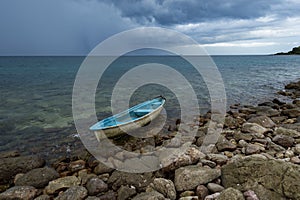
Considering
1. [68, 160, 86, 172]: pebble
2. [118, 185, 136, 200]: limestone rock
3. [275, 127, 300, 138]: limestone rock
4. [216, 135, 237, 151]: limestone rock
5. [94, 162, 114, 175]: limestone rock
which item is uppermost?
[275, 127, 300, 138]: limestone rock

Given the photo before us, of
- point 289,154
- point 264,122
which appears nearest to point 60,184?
point 289,154

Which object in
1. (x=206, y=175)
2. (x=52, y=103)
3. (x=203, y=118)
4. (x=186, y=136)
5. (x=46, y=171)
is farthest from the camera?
(x=52, y=103)

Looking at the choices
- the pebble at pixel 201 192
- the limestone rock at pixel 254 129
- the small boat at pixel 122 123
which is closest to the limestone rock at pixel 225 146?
the limestone rock at pixel 254 129

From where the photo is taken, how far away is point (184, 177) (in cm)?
571

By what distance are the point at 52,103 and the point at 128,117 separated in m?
9.00

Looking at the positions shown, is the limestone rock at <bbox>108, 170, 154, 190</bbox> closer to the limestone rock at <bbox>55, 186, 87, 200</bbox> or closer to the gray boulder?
the limestone rock at <bbox>55, 186, 87, 200</bbox>

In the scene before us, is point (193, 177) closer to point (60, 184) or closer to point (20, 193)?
point (60, 184)

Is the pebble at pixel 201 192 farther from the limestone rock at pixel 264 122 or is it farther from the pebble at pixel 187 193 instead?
the limestone rock at pixel 264 122

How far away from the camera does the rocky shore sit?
16.3ft

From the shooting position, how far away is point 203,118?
13.3 metres

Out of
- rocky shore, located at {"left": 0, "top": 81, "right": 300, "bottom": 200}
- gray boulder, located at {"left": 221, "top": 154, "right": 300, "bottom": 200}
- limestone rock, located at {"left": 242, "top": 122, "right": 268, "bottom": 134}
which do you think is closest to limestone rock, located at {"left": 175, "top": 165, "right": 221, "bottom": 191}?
rocky shore, located at {"left": 0, "top": 81, "right": 300, "bottom": 200}

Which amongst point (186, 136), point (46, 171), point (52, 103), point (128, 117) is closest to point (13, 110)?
point (52, 103)

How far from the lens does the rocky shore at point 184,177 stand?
498 centimetres

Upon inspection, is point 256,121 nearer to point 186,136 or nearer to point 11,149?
point 186,136
